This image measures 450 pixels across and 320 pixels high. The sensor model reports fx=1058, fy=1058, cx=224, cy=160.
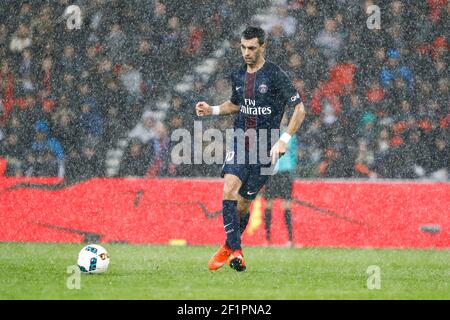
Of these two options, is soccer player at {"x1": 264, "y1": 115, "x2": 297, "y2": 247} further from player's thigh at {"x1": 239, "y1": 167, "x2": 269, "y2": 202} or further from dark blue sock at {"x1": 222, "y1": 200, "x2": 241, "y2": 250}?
dark blue sock at {"x1": 222, "y1": 200, "x2": 241, "y2": 250}

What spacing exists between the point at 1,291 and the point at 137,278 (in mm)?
1439

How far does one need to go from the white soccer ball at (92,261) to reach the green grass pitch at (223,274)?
14 cm

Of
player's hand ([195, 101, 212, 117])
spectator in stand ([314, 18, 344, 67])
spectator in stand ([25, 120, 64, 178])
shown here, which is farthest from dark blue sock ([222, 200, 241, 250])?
spectator in stand ([314, 18, 344, 67])

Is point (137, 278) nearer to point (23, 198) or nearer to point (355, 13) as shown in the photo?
point (23, 198)

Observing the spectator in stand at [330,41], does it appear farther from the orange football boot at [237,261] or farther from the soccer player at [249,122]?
the orange football boot at [237,261]

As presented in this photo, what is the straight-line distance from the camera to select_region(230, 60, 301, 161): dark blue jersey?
10.0 metres

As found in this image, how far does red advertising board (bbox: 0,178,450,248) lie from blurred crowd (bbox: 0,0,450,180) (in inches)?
A: 18.1

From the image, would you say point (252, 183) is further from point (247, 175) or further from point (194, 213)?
point (194, 213)

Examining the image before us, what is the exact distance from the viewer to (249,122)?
10.1m

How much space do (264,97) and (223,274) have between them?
172cm

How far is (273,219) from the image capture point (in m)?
14.1

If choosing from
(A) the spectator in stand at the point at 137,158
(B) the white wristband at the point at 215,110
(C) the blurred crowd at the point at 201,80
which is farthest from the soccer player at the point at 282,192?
(B) the white wristband at the point at 215,110

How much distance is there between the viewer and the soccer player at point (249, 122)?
32.4 ft

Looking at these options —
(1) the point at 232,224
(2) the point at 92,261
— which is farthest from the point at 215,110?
(2) the point at 92,261
